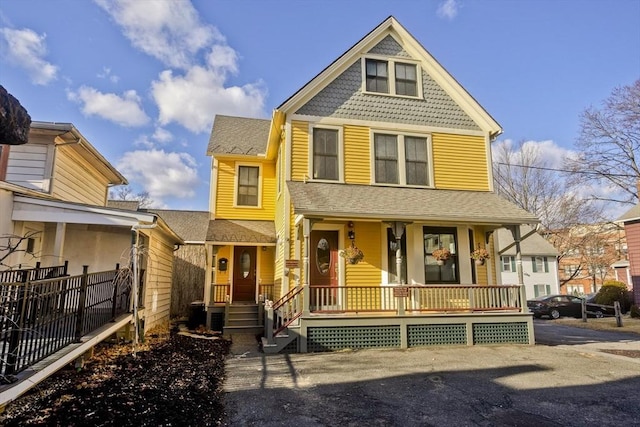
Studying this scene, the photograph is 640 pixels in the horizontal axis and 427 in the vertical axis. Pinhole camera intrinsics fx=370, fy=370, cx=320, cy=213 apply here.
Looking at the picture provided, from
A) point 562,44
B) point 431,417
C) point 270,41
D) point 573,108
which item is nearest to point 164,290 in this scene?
point 270,41

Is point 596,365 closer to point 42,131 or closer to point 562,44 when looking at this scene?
point 562,44

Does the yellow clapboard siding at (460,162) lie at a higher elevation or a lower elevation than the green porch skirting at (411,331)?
higher

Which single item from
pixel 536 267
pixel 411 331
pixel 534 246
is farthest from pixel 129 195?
pixel 536 267

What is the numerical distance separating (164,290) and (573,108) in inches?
1055

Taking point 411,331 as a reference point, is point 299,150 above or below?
above

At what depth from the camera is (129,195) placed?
4334cm

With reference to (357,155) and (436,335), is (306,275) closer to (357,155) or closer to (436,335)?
(436,335)

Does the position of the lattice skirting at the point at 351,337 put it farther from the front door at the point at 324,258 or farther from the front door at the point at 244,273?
the front door at the point at 244,273

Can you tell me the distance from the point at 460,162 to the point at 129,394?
10657 millimetres

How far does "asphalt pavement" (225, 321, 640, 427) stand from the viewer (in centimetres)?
474

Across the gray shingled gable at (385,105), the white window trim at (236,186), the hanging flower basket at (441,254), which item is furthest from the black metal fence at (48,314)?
the hanging flower basket at (441,254)

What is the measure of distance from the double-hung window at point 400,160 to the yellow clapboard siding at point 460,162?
0.42 m

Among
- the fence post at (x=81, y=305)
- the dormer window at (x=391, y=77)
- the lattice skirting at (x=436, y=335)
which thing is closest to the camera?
the fence post at (x=81, y=305)

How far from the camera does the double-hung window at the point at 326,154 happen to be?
35.8 feet
